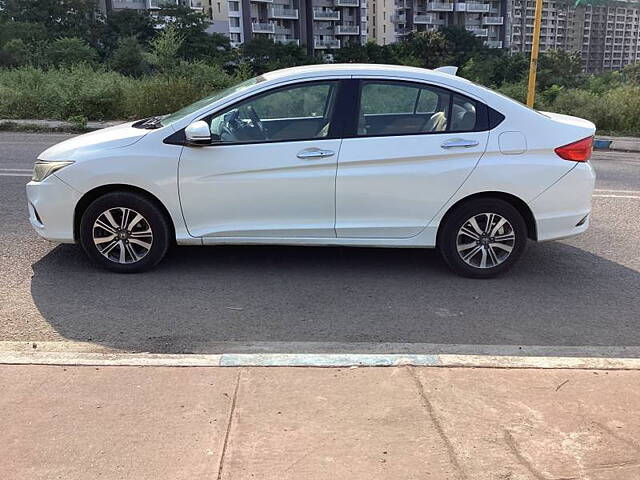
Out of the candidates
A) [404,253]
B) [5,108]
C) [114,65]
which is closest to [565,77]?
[114,65]

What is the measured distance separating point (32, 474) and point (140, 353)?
1223 mm

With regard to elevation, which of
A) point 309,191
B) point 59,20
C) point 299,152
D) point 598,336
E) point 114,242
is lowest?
point 598,336

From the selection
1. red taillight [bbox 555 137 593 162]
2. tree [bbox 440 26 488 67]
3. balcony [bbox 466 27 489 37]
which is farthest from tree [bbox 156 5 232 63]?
red taillight [bbox 555 137 593 162]

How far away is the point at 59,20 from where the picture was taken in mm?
78625

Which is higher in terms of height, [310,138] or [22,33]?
[22,33]

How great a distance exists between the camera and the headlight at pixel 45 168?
5062mm

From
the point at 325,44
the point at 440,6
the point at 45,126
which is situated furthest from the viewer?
the point at 440,6

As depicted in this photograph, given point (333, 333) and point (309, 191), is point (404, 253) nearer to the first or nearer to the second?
point (309, 191)

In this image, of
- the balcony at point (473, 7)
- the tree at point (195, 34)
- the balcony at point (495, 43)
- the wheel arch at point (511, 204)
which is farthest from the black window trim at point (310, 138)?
the balcony at point (495, 43)

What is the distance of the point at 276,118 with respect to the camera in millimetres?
5367

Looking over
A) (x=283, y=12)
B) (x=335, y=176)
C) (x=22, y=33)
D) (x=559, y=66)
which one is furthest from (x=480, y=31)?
(x=335, y=176)

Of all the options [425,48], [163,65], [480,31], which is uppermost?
[480,31]

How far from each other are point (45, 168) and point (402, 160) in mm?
2947

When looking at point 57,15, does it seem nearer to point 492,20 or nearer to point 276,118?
point 492,20
